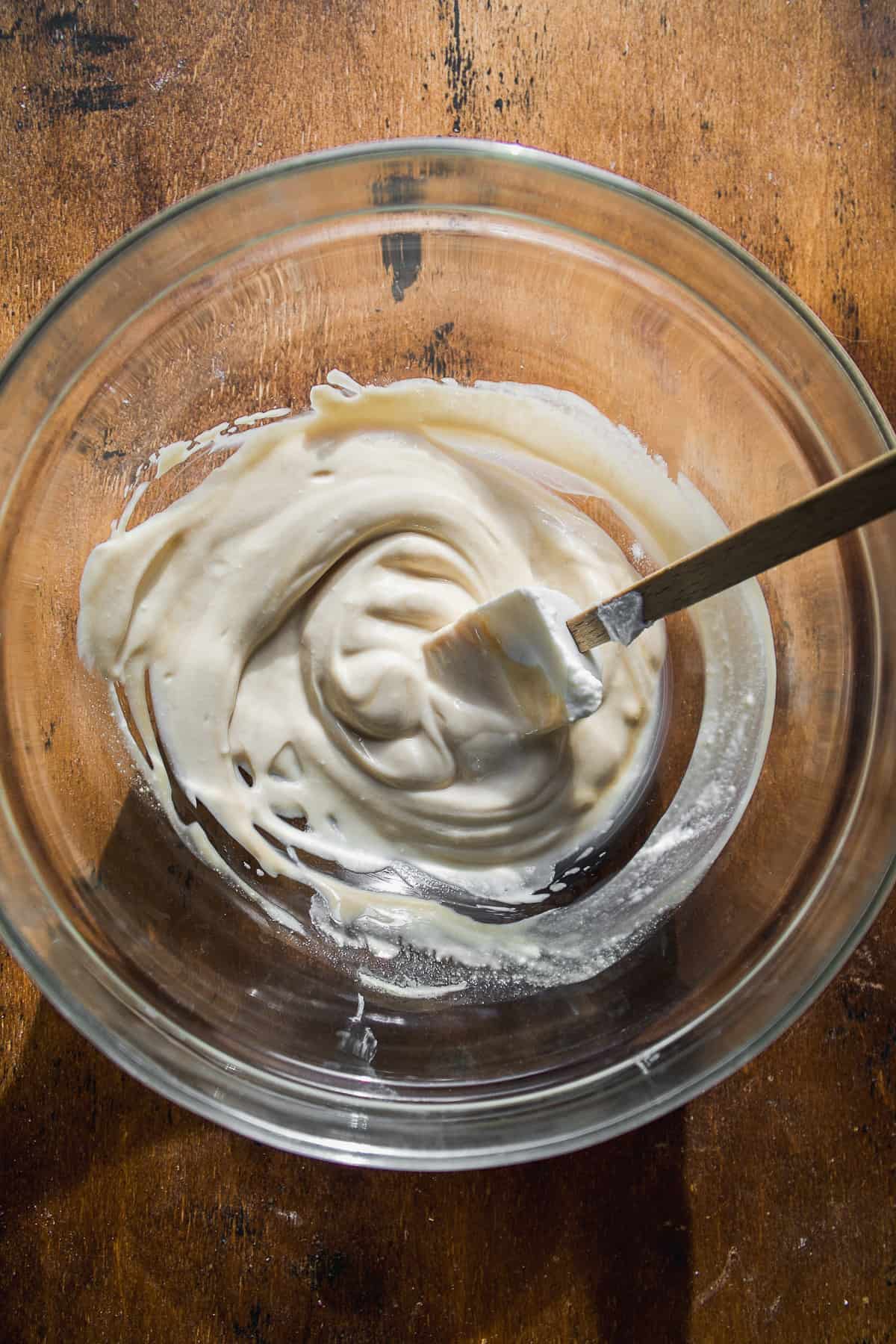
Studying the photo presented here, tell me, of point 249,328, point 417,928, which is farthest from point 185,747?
point 249,328

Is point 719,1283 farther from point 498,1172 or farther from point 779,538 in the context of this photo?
point 779,538

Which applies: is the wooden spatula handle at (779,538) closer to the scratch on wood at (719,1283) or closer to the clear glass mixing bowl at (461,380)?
the clear glass mixing bowl at (461,380)

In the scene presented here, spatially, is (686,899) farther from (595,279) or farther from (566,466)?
→ (595,279)

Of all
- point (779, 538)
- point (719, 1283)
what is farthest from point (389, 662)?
point (719, 1283)

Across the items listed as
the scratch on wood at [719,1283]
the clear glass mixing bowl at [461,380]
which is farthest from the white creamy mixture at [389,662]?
the scratch on wood at [719,1283]

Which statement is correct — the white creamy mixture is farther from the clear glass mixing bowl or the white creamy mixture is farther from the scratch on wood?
the scratch on wood
